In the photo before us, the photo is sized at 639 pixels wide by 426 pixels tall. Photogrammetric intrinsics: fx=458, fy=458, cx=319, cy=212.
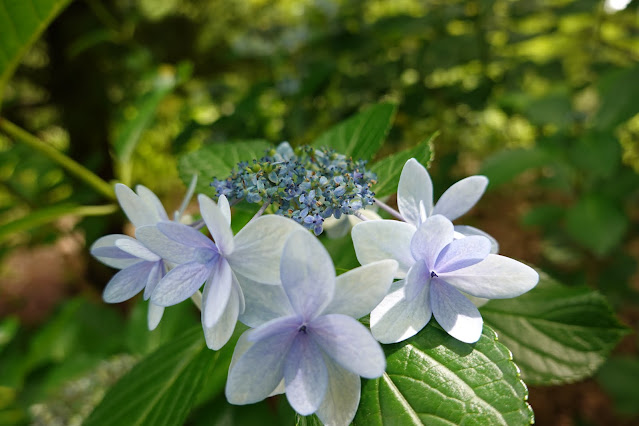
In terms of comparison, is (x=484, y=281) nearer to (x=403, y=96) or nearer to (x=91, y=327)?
(x=403, y=96)

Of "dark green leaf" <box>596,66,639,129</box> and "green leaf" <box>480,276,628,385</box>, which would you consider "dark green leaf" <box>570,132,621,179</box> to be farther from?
"green leaf" <box>480,276,628,385</box>

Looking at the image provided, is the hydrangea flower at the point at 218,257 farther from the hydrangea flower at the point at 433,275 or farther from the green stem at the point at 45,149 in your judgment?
the green stem at the point at 45,149

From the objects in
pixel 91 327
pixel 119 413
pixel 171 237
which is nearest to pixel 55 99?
pixel 91 327

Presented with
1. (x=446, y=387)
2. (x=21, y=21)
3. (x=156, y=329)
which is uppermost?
(x=21, y=21)

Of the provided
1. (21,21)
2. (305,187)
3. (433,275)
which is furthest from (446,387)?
(21,21)

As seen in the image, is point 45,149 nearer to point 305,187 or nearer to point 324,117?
point 305,187

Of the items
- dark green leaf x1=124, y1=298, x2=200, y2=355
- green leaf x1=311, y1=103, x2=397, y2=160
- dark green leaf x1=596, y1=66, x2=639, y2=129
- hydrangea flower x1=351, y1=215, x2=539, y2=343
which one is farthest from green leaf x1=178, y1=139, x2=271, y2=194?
dark green leaf x1=596, y1=66, x2=639, y2=129

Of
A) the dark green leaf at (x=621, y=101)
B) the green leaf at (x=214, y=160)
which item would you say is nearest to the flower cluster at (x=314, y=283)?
the green leaf at (x=214, y=160)
